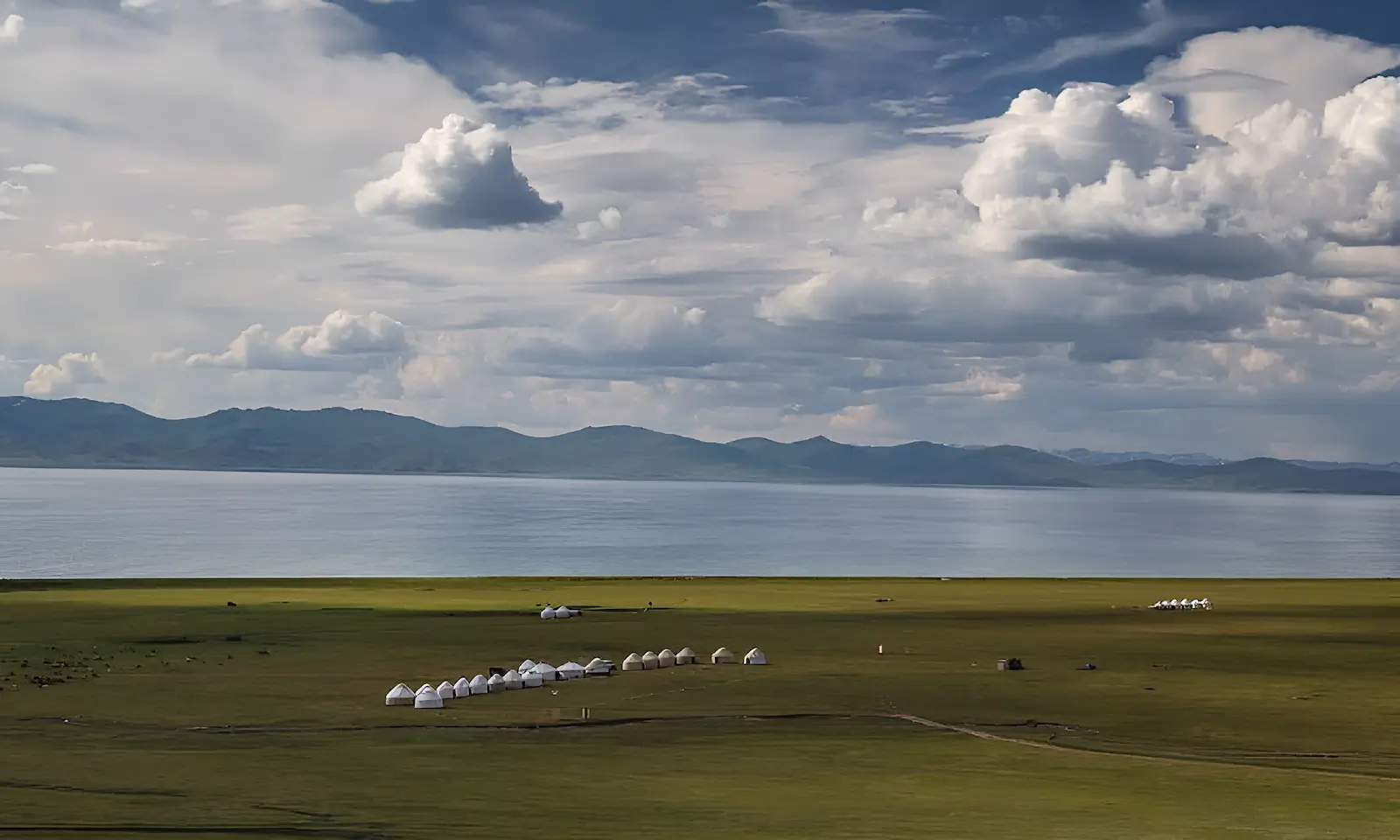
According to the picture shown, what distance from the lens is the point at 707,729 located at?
139 ft

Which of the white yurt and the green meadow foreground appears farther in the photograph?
the white yurt

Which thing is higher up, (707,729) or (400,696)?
(400,696)

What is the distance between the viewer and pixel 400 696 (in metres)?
46.0

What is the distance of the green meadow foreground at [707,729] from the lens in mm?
29969

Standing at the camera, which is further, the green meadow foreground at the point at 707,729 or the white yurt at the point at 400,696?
the white yurt at the point at 400,696

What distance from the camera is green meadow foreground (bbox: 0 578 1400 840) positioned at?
2997cm

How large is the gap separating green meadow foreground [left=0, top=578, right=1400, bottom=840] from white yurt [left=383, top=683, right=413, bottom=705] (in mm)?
470

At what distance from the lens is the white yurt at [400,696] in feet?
150

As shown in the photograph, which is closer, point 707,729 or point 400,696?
point 707,729

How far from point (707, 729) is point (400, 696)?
10.9 meters

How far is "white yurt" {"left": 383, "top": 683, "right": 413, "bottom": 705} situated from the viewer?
45844 mm

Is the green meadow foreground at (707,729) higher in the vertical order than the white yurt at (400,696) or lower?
lower

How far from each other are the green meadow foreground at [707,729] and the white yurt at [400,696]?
0.47 metres

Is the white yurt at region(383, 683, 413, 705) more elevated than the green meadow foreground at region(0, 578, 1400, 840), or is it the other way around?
the white yurt at region(383, 683, 413, 705)
